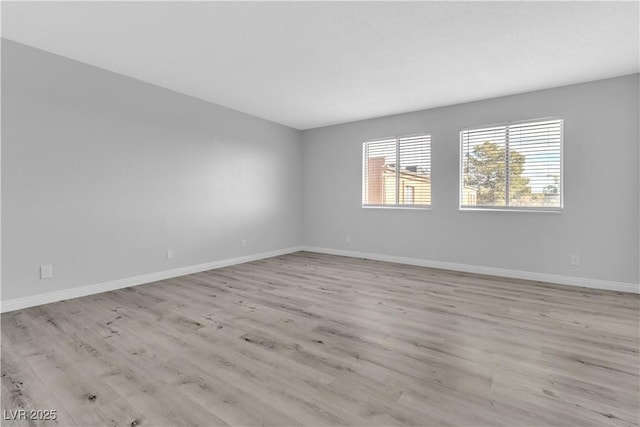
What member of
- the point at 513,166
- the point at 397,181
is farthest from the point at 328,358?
the point at 397,181

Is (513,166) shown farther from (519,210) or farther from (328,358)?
(328,358)

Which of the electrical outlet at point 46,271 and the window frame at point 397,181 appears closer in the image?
the electrical outlet at point 46,271

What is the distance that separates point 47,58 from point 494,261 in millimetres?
6011

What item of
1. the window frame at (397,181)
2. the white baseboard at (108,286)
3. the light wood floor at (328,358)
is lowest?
the light wood floor at (328,358)

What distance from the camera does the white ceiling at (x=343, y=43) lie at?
2.46 m

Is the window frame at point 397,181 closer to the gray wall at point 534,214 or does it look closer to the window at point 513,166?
the gray wall at point 534,214

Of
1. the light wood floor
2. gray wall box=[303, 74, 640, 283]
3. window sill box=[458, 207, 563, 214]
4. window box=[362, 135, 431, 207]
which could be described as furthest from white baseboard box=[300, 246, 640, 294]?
window box=[362, 135, 431, 207]

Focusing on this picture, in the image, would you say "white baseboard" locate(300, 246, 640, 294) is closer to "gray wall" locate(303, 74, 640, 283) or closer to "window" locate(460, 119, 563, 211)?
"gray wall" locate(303, 74, 640, 283)

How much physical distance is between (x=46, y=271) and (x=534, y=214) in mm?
5889

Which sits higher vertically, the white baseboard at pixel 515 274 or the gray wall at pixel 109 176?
the gray wall at pixel 109 176

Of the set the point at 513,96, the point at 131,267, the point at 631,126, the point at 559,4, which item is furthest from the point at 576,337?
the point at 131,267

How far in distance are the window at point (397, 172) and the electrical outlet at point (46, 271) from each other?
4609 millimetres

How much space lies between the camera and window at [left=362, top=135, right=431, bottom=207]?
5.22m

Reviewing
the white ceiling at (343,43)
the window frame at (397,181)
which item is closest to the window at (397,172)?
the window frame at (397,181)
